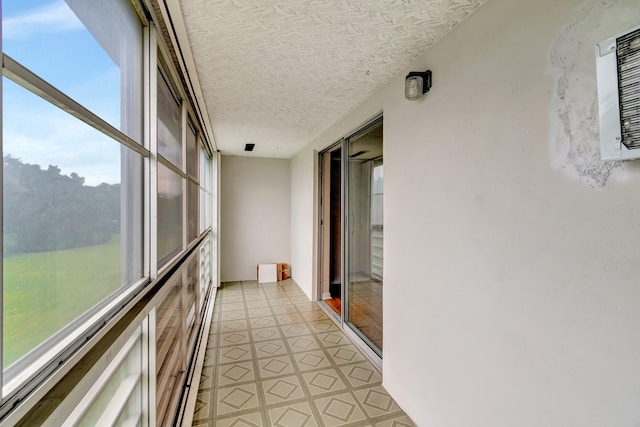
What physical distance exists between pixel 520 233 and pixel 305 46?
1503 mm

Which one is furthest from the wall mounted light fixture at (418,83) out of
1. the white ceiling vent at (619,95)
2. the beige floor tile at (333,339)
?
the beige floor tile at (333,339)

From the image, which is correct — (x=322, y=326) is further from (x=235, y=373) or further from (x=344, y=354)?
(x=235, y=373)

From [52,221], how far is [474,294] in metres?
1.63

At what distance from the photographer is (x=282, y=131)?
146 inches

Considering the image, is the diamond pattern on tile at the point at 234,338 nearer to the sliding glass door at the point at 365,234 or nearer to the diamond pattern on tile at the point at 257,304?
the diamond pattern on tile at the point at 257,304

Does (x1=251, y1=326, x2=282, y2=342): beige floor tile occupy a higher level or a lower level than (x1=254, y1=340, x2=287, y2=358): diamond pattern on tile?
higher

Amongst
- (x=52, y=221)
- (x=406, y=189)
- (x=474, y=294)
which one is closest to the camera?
(x=52, y=221)

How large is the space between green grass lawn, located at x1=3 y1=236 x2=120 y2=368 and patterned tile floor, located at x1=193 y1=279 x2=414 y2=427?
5.14ft

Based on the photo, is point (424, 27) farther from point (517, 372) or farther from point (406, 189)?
point (517, 372)

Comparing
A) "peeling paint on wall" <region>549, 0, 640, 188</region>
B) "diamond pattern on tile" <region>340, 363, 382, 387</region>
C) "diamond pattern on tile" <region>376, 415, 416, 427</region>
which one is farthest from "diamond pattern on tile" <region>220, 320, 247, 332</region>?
"peeling paint on wall" <region>549, 0, 640, 188</region>

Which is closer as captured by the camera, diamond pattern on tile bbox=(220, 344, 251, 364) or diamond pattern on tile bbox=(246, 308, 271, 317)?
diamond pattern on tile bbox=(220, 344, 251, 364)

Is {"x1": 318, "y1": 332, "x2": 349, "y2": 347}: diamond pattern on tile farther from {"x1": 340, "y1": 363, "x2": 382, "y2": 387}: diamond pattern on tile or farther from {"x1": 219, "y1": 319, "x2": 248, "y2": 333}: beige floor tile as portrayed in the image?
{"x1": 219, "y1": 319, "x2": 248, "y2": 333}: beige floor tile

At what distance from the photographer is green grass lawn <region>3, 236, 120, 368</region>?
1.82 ft

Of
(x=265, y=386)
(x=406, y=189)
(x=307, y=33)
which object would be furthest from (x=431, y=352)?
(x=307, y=33)
